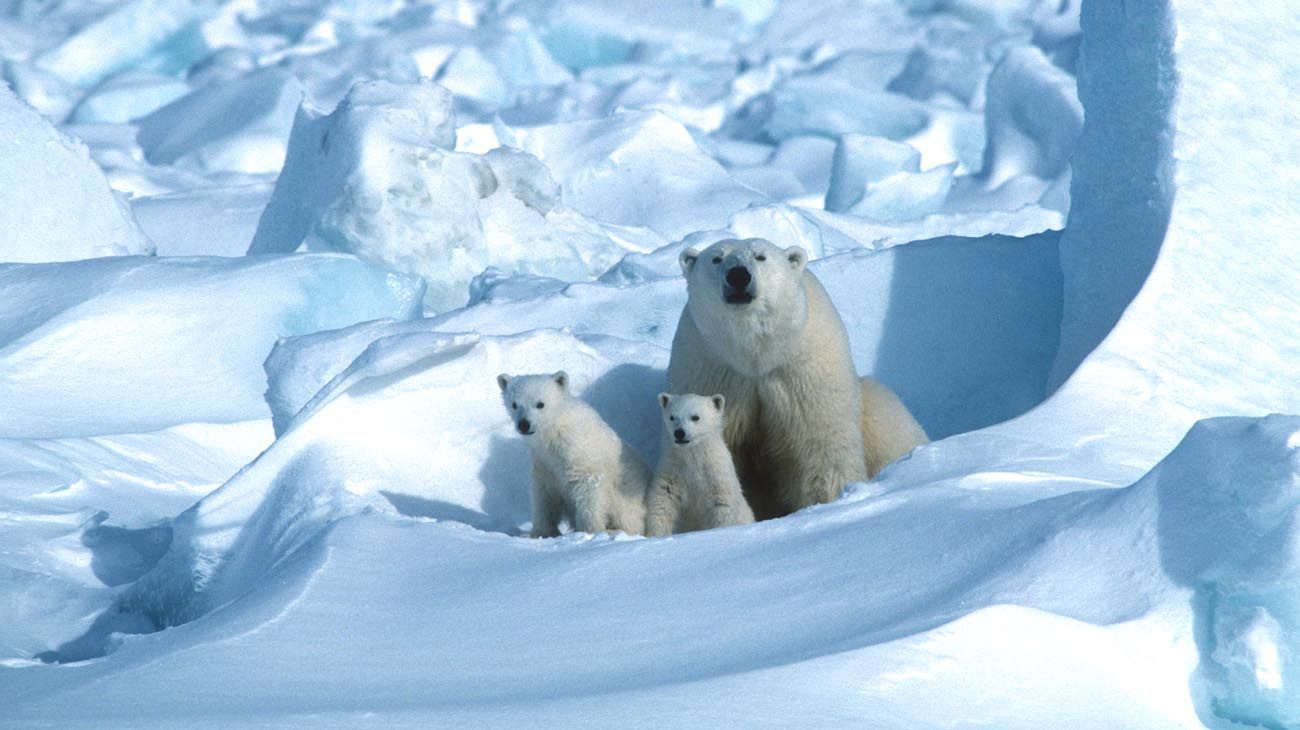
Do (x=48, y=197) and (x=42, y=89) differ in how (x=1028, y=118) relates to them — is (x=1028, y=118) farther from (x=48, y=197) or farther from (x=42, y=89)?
(x=42, y=89)

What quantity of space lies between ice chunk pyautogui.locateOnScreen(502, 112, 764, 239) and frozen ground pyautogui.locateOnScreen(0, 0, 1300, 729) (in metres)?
0.03

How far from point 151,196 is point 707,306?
519 cm

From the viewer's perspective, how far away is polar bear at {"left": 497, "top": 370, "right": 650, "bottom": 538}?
3674 millimetres

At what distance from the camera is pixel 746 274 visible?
3.64 metres

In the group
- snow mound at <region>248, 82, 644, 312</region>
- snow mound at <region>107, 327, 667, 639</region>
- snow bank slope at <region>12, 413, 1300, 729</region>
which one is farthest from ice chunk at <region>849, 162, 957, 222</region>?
snow bank slope at <region>12, 413, 1300, 729</region>

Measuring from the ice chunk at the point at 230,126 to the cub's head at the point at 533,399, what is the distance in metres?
6.50

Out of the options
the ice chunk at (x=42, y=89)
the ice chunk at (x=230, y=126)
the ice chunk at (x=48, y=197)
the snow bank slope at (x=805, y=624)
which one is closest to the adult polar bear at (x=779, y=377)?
the snow bank slope at (x=805, y=624)

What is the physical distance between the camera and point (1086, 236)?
15.3ft

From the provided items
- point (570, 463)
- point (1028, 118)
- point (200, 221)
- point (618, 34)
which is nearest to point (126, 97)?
point (200, 221)

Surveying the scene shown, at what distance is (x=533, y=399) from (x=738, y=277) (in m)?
0.56

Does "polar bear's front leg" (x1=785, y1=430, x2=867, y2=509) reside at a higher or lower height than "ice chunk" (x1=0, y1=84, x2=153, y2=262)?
higher

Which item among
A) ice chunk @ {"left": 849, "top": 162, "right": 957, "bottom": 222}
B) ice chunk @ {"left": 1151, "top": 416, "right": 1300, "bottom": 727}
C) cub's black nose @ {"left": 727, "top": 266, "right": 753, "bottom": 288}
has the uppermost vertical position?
ice chunk @ {"left": 1151, "top": 416, "right": 1300, "bottom": 727}

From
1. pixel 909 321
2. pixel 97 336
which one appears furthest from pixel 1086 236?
pixel 97 336

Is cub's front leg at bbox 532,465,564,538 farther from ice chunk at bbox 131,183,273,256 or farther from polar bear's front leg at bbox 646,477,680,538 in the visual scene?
ice chunk at bbox 131,183,273,256
